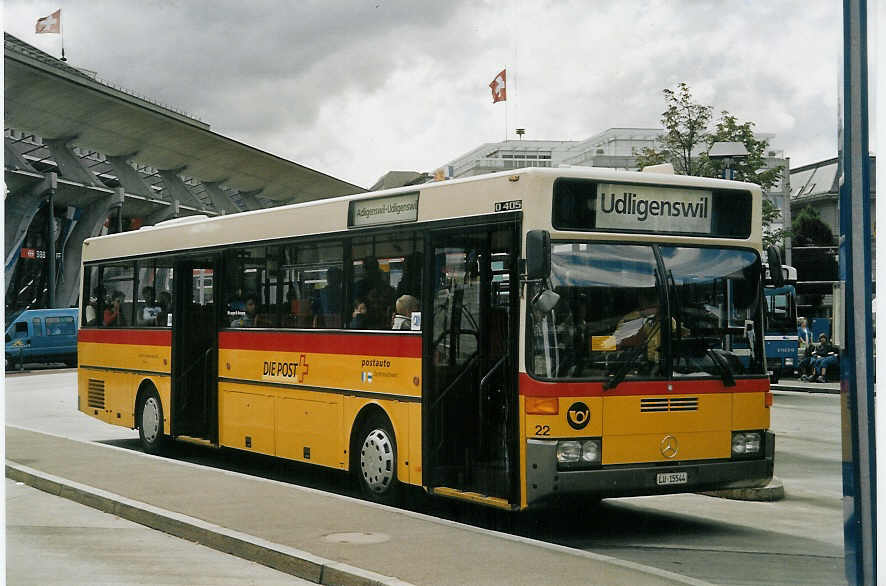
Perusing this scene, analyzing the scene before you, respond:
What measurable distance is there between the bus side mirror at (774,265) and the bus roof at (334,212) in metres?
0.46

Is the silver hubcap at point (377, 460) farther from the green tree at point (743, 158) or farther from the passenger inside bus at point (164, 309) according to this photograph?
the green tree at point (743, 158)

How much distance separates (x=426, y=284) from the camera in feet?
33.2

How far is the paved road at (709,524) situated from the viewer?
8039mm

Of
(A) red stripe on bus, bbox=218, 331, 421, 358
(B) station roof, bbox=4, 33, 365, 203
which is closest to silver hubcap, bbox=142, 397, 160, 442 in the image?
(A) red stripe on bus, bbox=218, 331, 421, 358

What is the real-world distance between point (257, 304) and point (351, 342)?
2.31m

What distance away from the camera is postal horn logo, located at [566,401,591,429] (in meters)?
8.60

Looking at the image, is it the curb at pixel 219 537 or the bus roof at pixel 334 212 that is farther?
the bus roof at pixel 334 212

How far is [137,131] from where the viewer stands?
86.8 ft

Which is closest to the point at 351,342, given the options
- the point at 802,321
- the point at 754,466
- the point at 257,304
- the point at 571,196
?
the point at 257,304

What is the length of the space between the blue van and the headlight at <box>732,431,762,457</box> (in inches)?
1426

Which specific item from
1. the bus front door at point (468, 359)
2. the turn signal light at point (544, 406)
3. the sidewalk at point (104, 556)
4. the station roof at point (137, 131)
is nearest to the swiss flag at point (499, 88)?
the bus front door at point (468, 359)

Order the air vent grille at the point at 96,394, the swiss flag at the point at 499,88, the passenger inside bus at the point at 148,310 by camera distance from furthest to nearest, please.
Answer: the air vent grille at the point at 96,394 < the passenger inside bus at the point at 148,310 < the swiss flag at the point at 499,88

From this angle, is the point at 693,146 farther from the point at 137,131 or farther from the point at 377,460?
the point at 377,460

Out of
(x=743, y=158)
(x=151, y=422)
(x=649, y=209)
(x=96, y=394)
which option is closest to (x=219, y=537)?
(x=649, y=209)
